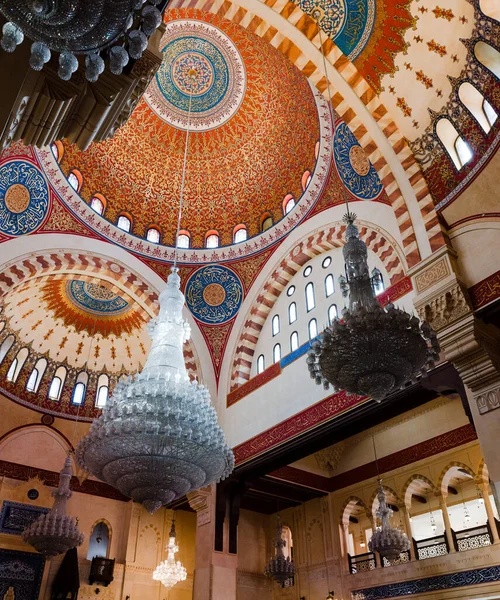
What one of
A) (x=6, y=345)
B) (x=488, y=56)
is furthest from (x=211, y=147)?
(x=6, y=345)

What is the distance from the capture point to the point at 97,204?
913 cm

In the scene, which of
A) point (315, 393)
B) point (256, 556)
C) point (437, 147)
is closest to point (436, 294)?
point (437, 147)

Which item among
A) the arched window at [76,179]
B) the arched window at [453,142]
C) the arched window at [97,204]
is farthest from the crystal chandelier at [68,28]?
the arched window at [97,204]

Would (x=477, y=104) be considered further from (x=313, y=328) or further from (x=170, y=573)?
(x=170, y=573)

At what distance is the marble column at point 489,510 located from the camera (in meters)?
7.41

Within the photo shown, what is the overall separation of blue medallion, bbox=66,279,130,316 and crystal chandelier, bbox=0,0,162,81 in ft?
29.4

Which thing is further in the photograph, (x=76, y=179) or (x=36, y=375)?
(x=36, y=375)

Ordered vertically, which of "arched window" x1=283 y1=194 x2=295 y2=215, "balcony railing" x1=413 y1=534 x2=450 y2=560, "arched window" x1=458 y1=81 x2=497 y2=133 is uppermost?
"arched window" x1=283 y1=194 x2=295 y2=215

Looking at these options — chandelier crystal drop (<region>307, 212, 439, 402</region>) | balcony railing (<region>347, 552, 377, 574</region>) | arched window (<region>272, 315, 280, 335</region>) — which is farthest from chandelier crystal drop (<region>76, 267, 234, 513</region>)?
balcony railing (<region>347, 552, 377, 574</region>)

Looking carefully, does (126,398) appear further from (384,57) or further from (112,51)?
(384,57)

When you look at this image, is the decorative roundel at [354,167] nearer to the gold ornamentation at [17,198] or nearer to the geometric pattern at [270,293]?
the geometric pattern at [270,293]

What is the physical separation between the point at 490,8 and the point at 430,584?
25.6 feet

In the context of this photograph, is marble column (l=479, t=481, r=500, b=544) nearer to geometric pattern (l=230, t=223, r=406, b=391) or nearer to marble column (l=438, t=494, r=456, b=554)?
marble column (l=438, t=494, r=456, b=554)

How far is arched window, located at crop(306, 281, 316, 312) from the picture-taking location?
844 cm
